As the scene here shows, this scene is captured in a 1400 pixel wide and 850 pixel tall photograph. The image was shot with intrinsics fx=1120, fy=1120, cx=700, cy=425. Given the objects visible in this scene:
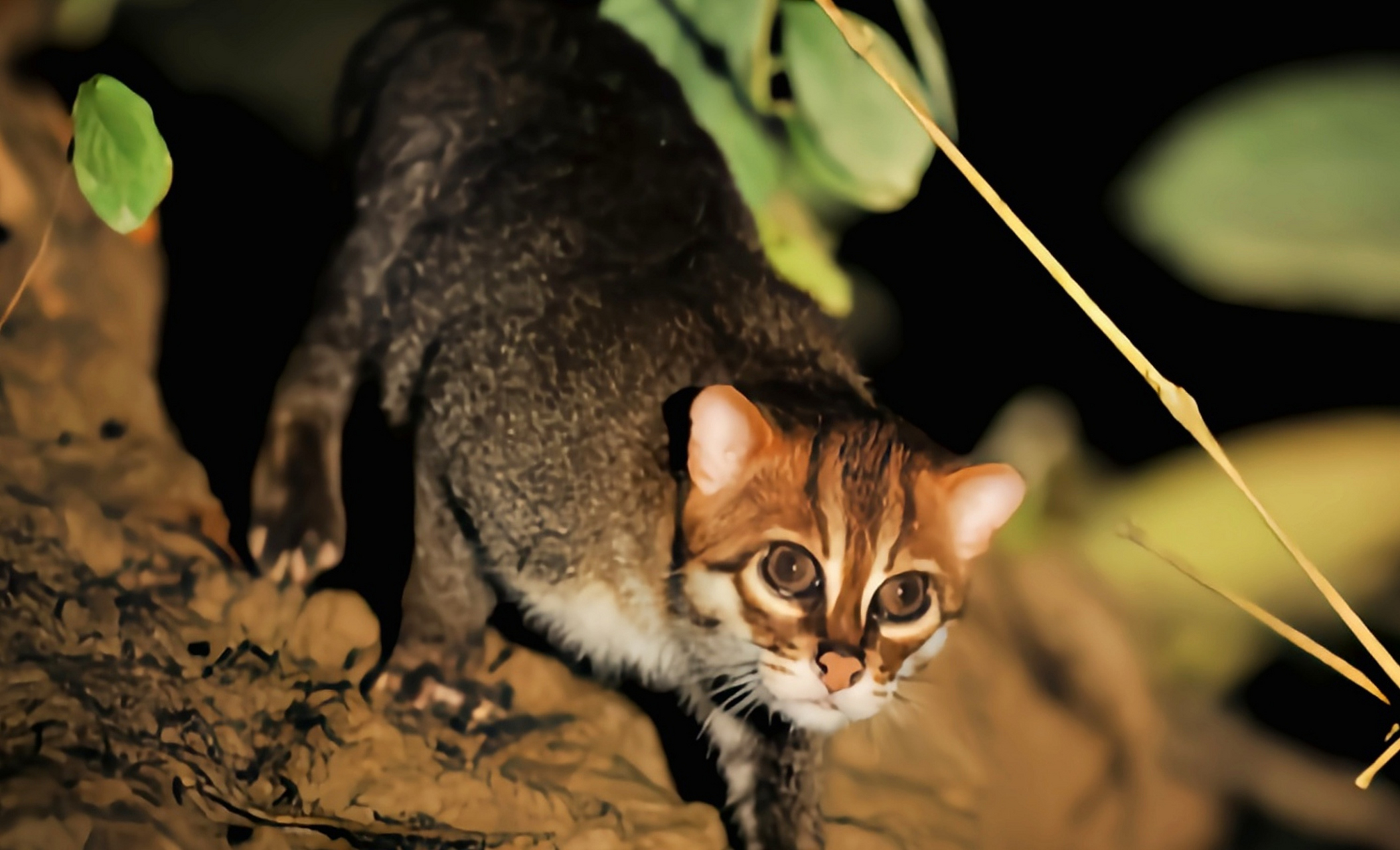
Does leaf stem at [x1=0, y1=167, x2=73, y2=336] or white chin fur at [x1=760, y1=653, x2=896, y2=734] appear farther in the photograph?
leaf stem at [x1=0, y1=167, x2=73, y2=336]

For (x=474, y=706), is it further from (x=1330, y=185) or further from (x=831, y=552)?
(x=1330, y=185)

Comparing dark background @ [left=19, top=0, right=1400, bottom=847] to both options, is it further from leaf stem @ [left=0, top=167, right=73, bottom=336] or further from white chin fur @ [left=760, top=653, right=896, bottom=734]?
white chin fur @ [left=760, top=653, right=896, bottom=734]

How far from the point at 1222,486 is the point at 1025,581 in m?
0.33

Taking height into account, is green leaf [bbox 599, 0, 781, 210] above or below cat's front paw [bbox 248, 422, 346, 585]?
above

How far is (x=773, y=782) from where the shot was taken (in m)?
1.36

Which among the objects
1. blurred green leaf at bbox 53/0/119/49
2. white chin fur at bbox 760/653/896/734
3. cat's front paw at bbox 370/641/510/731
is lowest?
cat's front paw at bbox 370/641/510/731

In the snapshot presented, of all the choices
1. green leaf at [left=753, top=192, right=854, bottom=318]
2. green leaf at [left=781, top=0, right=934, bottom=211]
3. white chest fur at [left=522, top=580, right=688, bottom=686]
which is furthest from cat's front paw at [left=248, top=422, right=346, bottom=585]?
green leaf at [left=781, top=0, right=934, bottom=211]

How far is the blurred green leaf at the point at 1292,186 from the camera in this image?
1081mm

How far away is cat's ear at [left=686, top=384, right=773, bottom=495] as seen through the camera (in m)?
1.11

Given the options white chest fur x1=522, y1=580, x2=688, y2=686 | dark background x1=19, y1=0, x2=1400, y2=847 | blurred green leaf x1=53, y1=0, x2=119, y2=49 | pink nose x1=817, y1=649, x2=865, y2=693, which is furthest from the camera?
blurred green leaf x1=53, y1=0, x2=119, y2=49

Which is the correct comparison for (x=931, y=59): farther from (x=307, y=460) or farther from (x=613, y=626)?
(x=307, y=460)

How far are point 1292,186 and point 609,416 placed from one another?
0.74 m

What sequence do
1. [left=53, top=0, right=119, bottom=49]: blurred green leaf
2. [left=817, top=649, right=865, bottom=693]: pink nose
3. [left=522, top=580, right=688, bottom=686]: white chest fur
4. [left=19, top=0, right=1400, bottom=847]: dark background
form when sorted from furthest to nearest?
[left=53, top=0, right=119, bottom=49]: blurred green leaf → [left=522, top=580, right=688, bottom=686]: white chest fur → [left=19, top=0, right=1400, bottom=847]: dark background → [left=817, top=649, right=865, bottom=693]: pink nose

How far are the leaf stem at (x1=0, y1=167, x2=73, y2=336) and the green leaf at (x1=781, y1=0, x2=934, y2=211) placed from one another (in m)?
0.98
